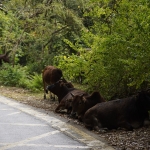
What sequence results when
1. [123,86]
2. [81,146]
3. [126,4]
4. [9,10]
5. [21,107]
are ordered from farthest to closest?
[9,10], [21,107], [123,86], [126,4], [81,146]

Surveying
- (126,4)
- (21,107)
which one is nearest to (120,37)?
(126,4)

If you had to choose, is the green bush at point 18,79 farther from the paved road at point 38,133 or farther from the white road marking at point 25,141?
the white road marking at point 25,141

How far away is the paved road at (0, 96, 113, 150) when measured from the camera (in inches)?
322

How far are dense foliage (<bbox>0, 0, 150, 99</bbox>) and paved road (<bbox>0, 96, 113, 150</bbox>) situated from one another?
2.00 m

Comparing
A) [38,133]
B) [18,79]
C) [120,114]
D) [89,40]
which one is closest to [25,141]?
[38,133]

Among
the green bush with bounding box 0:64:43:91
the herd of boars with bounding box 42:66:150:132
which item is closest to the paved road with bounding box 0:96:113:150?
the herd of boars with bounding box 42:66:150:132

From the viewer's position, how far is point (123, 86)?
492 inches

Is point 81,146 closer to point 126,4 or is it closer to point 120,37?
point 120,37

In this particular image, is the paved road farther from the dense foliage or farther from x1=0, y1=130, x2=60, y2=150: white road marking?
the dense foliage

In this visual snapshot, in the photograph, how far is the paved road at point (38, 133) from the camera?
818 cm

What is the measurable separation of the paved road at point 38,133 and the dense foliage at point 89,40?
2004mm

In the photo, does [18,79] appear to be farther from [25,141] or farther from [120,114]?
[25,141]

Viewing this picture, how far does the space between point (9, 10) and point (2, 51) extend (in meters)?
3.27

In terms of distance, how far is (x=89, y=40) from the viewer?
13.5 meters
